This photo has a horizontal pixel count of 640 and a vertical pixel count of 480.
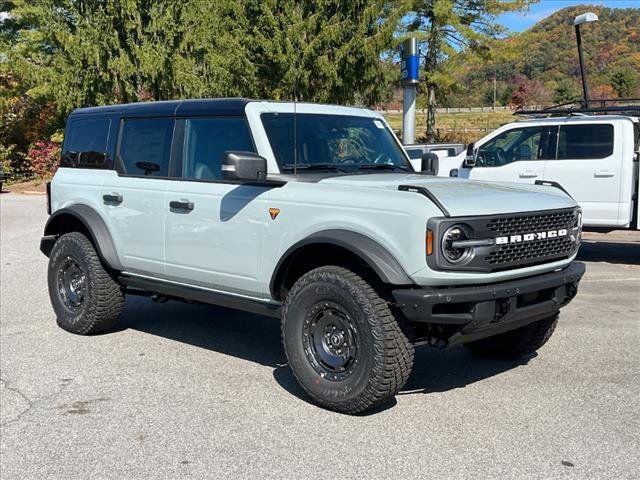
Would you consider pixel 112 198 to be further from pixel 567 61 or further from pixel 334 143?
pixel 567 61

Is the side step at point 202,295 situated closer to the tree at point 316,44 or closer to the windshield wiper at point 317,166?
the windshield wiper at point 317,166

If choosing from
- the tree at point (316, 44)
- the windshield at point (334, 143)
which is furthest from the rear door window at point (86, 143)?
the tree at point (316, 44)

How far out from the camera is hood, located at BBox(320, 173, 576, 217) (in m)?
4.22

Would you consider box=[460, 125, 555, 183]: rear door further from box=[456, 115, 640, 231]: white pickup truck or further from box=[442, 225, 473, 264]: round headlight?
box=[442, 225, 473, 264]: round headlight

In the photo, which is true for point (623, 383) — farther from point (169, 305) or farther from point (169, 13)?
point (169, 13)

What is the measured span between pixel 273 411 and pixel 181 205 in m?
1.80

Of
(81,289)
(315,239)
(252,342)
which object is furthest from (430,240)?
(81,289)

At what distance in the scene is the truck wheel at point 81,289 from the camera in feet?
20.5

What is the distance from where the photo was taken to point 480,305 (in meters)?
4.12

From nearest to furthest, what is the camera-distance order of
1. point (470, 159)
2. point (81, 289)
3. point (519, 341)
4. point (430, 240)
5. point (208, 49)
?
point (430, 240), point (519, 341), point (81, 289), point (470, 159), point (208, 49)

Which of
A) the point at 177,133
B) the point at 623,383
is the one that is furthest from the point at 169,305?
the point at 623,383

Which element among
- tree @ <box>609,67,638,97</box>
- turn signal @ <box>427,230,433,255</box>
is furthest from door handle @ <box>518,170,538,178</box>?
tree @ <box>609,67,638,97</box>

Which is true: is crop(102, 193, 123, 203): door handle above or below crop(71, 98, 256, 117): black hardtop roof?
below

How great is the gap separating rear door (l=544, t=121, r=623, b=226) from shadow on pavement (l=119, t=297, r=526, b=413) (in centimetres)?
535
